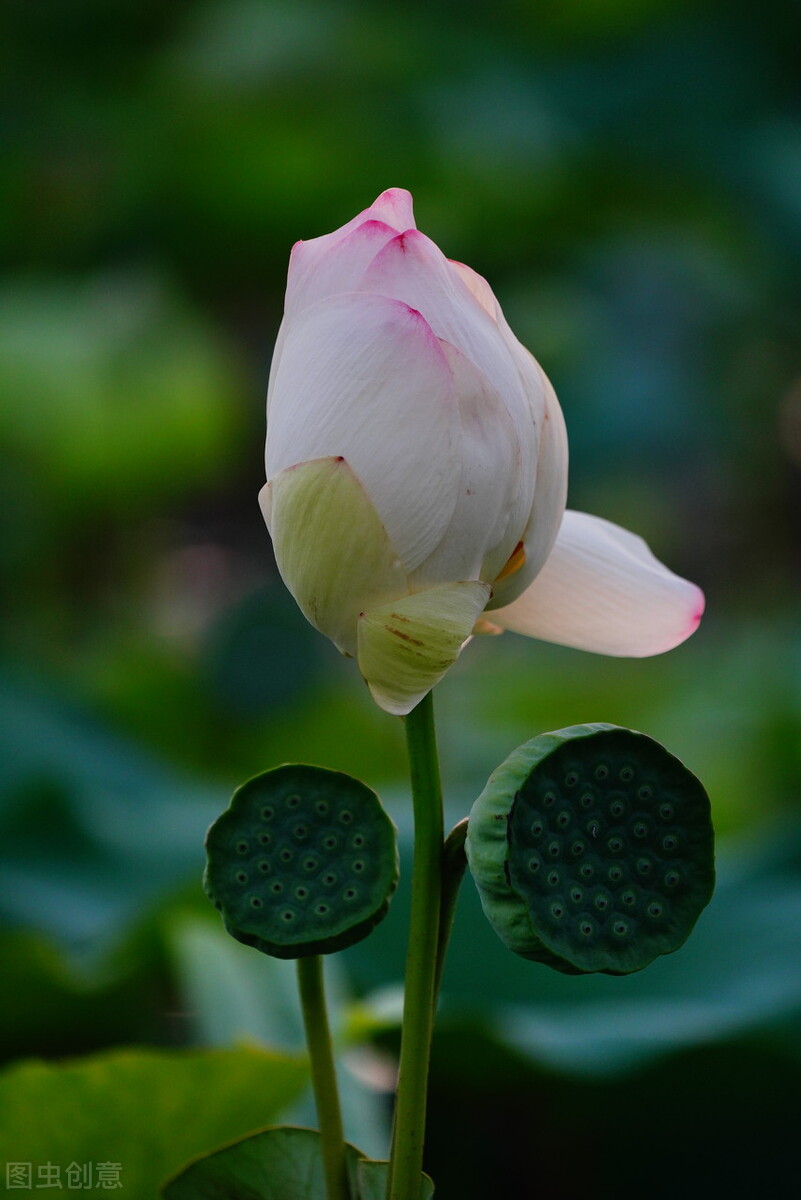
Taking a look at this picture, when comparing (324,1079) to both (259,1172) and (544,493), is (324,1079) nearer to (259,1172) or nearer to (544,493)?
(259,1172)

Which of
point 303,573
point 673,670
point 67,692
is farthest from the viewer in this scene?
point 673,670

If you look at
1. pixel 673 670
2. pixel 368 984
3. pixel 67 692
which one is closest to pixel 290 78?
pixel 673 670

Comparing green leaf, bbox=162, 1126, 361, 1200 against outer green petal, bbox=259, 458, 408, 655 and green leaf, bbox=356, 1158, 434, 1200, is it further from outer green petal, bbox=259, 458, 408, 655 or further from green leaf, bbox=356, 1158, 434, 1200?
outer green petal, bbox=259, 458, 408, 655

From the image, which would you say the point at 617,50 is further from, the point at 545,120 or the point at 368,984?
the point at 368,984

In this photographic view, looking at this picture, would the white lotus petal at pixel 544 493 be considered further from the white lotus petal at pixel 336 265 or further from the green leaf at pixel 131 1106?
the green leaf at pixel 131 1106

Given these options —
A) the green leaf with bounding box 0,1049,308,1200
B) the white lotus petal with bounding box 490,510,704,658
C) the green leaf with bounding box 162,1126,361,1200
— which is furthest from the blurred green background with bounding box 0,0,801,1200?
the white lotus petal with bounding box 490,510,704,658

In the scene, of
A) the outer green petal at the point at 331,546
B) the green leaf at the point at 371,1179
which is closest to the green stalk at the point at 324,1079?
the green leaf at the point at 371,1179
